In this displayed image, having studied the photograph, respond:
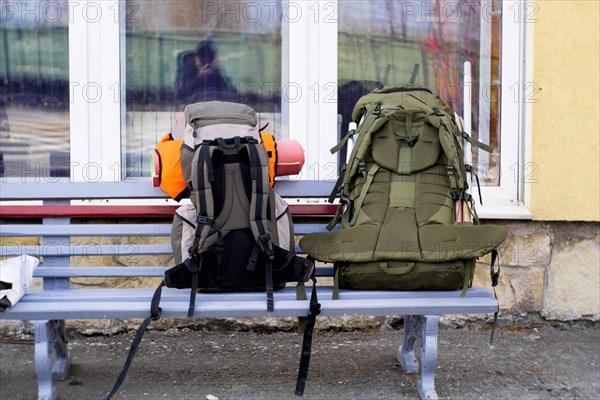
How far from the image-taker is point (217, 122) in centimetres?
338

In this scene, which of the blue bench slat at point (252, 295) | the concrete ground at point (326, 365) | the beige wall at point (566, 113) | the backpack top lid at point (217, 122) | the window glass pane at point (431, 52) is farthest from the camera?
the window glass pane at point (431, 52)

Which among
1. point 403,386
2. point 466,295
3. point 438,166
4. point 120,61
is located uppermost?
point 120,61

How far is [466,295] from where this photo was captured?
10.7 ft

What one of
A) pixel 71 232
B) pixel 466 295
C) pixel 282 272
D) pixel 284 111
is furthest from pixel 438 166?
pixel 71 232

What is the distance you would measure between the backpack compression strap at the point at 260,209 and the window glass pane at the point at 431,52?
142cm

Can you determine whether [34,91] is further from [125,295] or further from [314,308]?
[314,308]

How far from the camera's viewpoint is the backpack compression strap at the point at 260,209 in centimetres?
317

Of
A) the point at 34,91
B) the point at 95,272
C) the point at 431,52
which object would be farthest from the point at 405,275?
the point at 34,91

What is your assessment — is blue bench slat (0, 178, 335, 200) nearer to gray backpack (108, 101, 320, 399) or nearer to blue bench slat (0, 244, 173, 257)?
blue bench slat (0, 244, 173, 257)

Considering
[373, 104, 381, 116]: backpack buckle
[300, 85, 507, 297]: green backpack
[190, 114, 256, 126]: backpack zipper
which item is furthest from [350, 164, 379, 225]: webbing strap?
[190, 114, 256, 126]: backpack zipper

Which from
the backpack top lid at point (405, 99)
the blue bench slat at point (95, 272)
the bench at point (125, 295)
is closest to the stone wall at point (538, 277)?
the bench at point (125, 295)

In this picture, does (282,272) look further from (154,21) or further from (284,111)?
(154,21)

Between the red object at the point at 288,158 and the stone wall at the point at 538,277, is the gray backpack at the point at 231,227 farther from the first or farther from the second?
the stone wall at the point at 538,277

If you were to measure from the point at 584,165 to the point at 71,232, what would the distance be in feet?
8.88
